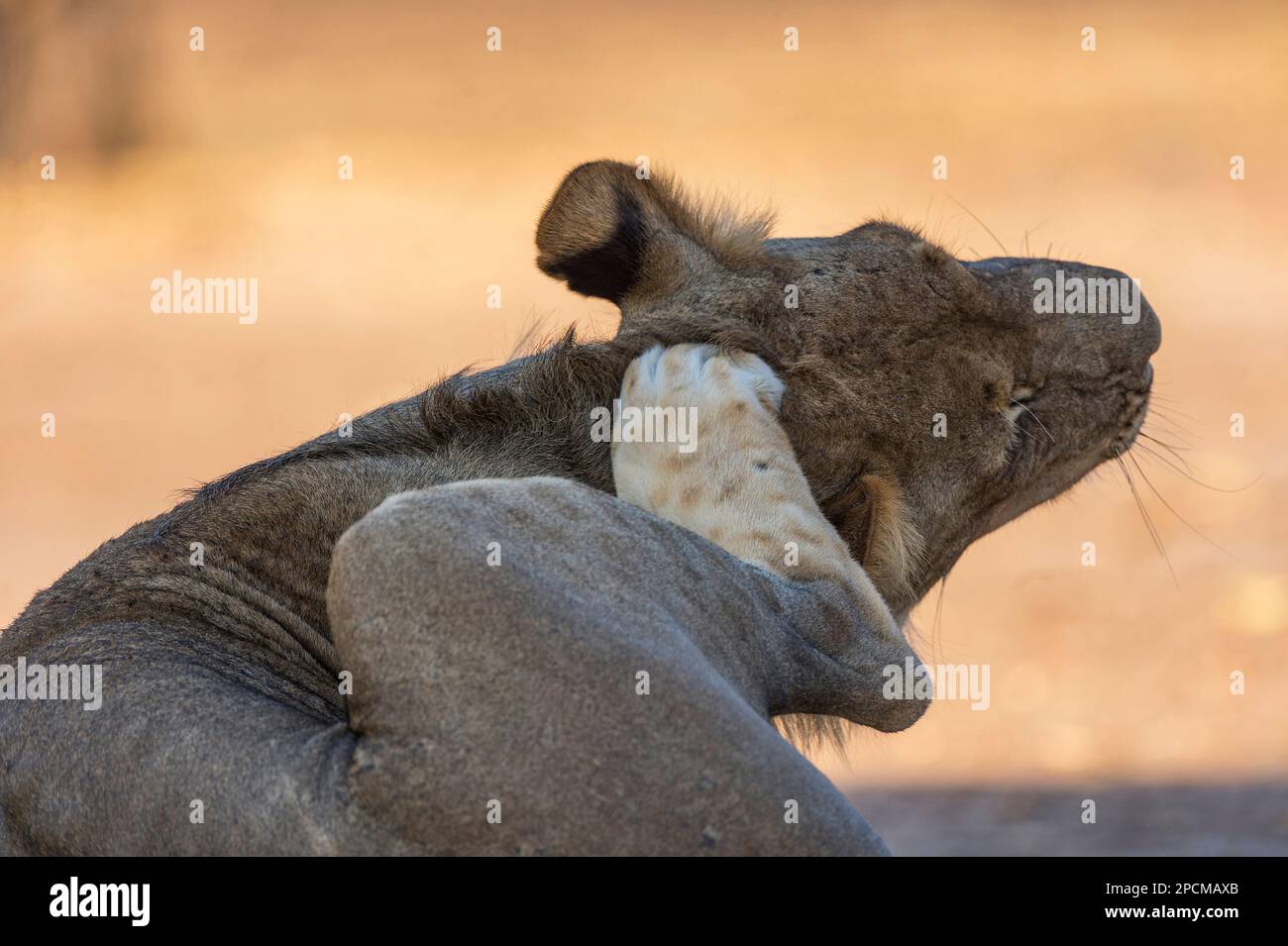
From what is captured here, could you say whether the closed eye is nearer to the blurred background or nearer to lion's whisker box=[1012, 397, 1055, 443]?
lion's whisker box=[1012, 397, 1055, 443]

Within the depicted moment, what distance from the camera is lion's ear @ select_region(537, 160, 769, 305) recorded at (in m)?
3.63

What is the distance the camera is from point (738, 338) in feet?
11.3

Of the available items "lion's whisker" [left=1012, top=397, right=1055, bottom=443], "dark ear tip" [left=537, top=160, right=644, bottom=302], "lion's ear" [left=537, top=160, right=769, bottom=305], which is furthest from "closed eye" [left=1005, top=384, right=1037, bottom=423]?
"dark ear tip" [left=537, top=160, right=644, bottom=302]

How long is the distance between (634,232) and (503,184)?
36.6 feet

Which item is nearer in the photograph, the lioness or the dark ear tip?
the lioness

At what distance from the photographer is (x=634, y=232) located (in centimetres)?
363

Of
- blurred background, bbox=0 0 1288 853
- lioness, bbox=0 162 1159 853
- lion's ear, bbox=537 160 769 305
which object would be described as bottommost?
lioness, bbox=0 162 1159 853

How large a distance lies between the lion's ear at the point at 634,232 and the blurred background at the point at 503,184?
6980mm

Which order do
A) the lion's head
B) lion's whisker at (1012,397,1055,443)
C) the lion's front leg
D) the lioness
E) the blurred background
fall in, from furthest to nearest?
the blurred background → lion's whisker at (1012,397,1055,443) → the lion's head → the lion's front leg → the lioness

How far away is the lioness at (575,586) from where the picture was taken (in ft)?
7.93

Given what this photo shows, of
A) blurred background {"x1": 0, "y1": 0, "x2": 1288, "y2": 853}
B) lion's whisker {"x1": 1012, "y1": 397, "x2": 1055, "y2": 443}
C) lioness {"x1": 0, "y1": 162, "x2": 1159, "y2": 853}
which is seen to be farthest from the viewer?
blurred background {"x1": 0, "y1": 0, "x2": 1288, "y2": 853}

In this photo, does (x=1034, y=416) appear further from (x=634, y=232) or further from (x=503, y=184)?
(x=503, y=184)

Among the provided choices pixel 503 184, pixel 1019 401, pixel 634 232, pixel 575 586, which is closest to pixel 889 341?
pixel 1019 401
